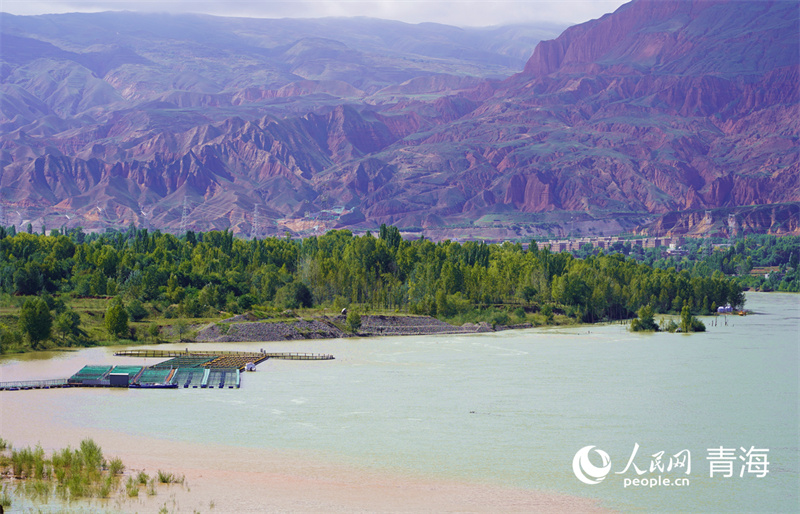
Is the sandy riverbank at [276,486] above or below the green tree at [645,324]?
above

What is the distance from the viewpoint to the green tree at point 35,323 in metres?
81.1

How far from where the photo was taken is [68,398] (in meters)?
60.7

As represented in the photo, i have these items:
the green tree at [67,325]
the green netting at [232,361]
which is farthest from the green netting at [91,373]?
the green tree at [67,325]

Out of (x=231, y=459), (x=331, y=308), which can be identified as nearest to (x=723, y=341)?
(x=331, y=308)

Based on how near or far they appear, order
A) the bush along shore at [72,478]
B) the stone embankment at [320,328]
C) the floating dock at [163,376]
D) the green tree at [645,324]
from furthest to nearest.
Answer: the green tree at [645,324]
the stone embankment at [320,328]
the floating dock at [163,376]
the bush along shore at [72,478]

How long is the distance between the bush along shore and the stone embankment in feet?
160

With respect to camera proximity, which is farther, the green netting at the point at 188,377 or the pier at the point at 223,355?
the pier at the point at 223,355

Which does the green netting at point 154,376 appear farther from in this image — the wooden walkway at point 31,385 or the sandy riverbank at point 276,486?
the sandy riverbank at point 276,486

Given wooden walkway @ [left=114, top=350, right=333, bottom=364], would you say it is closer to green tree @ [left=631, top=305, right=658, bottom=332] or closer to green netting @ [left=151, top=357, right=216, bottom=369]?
green netting @ [left=151, top=357, right=216, bottom=369]

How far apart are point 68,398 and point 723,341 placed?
64.3 meters

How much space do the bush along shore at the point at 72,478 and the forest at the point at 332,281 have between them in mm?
45314

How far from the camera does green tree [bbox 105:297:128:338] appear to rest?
88.6 meters

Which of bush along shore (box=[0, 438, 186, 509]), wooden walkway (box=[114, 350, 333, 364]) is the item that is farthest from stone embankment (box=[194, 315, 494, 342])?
bush along shore (box=[0, 438, 186, 509])

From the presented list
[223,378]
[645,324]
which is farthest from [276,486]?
[645,324]
